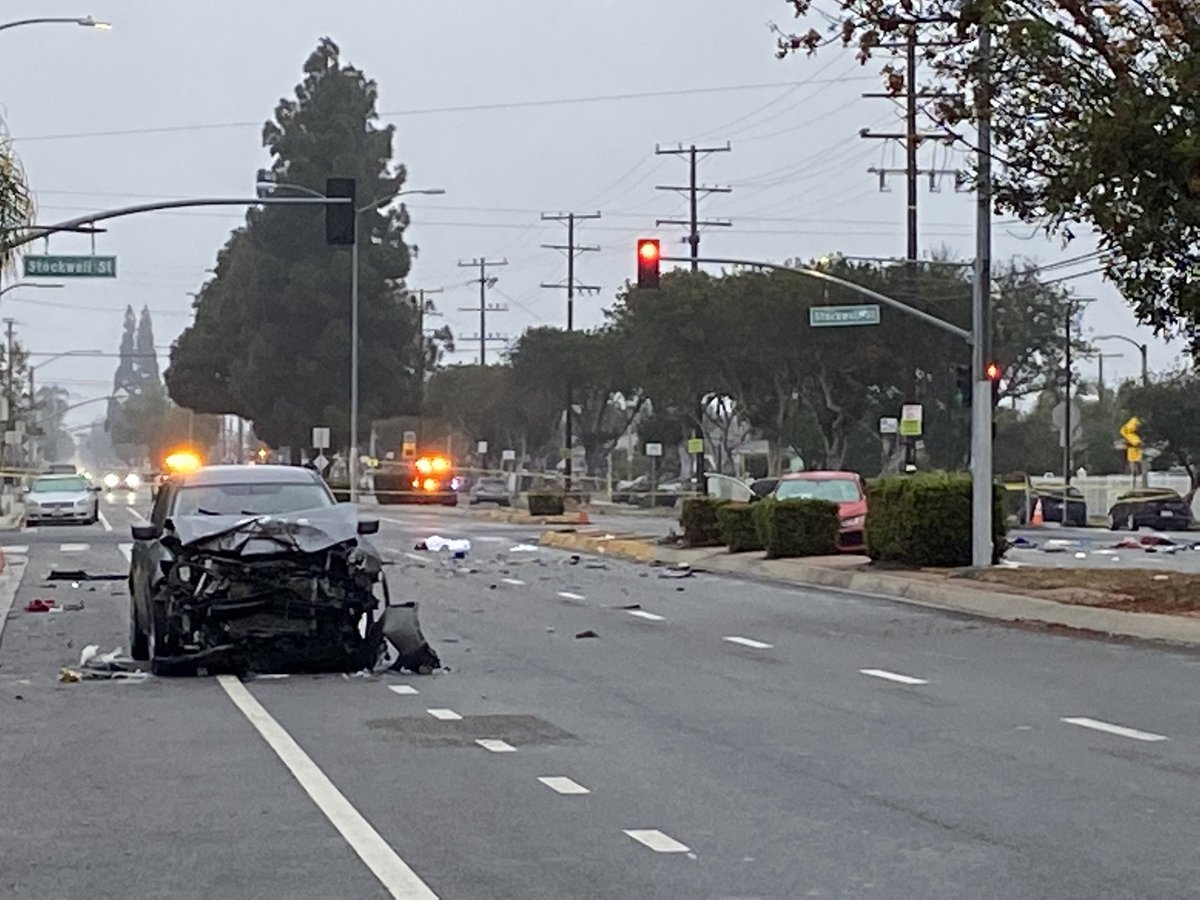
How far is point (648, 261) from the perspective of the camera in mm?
38156

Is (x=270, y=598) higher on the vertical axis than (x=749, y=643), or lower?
higher

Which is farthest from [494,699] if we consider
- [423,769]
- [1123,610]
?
[1123,610]

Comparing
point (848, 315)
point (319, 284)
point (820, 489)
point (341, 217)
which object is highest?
point (319, 284)

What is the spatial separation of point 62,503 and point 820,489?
25.6 m

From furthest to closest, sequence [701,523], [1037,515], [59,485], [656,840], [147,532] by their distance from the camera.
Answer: [1037,515]
[59,485]
[701,523]
[147,532]
[656,840]

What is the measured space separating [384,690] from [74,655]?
430 centimetres

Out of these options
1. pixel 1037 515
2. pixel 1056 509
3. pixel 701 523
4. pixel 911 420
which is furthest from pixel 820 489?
pixel 1056 509

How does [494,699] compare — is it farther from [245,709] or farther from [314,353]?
[314,353]

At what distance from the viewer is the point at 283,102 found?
82500mm

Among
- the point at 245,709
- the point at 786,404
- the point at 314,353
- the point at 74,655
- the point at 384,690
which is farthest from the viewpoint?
the point at 314,353

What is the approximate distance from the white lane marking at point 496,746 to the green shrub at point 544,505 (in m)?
46.1

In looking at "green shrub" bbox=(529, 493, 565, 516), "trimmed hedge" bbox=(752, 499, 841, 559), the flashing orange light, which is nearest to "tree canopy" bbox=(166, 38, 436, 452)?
the flashing orange light

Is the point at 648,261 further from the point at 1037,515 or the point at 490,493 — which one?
the point at 490,493

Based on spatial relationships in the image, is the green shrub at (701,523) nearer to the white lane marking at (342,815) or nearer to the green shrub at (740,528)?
the green shrub at (740,528)
